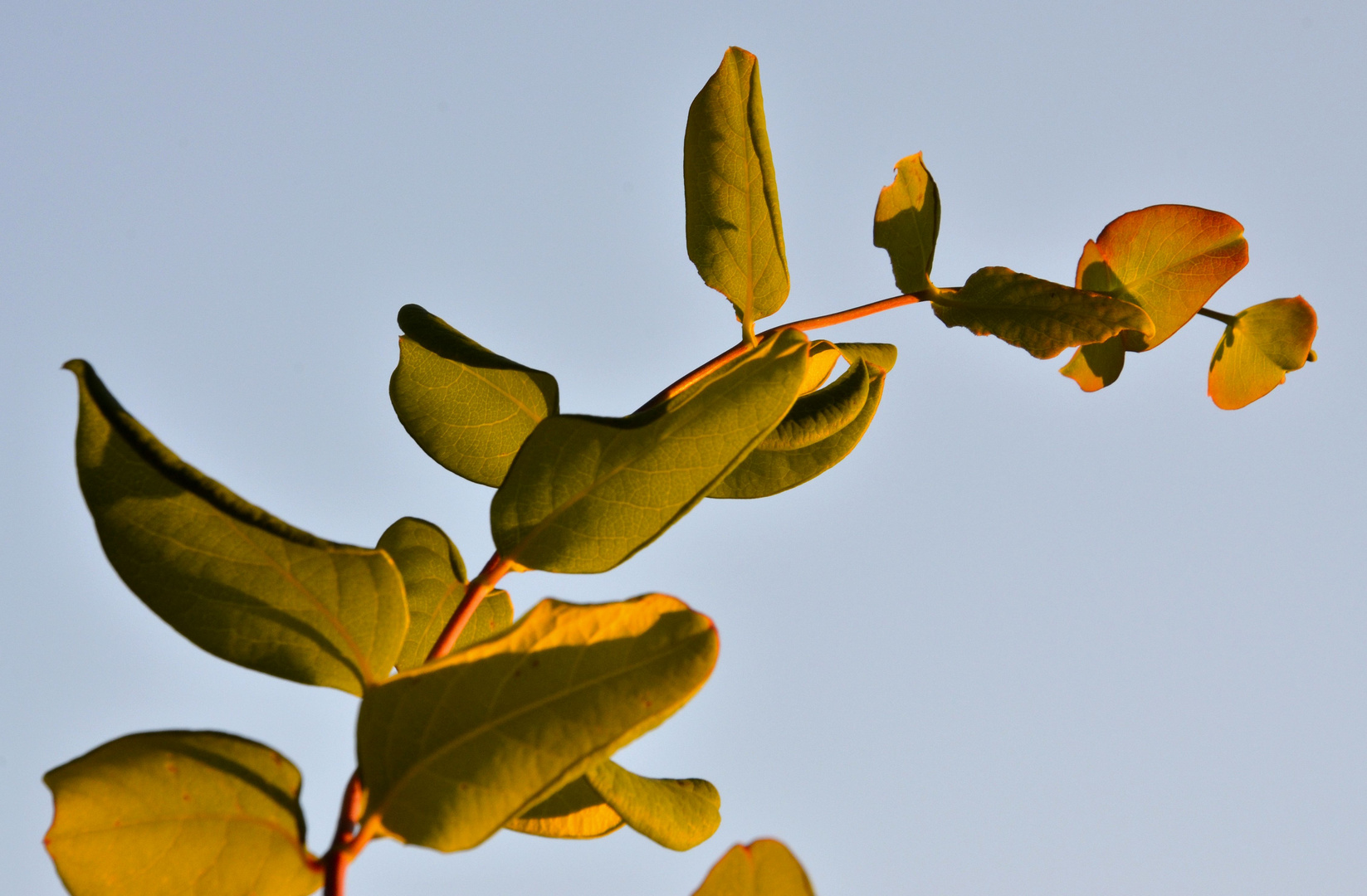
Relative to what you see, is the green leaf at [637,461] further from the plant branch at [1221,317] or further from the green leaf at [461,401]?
the plant branch at [1221,317]

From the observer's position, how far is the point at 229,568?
458 mm

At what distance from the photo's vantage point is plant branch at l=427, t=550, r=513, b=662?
52 cm

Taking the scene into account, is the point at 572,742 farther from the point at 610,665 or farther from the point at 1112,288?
the point at 1112,288

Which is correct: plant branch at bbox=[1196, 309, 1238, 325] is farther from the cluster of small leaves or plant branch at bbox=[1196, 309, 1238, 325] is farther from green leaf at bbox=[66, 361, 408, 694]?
green leaf at bbox=[66, 361, 408, 694]

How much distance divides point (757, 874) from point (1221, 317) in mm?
767

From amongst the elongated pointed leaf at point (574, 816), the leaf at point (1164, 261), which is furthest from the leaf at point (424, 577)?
the leaf at point (1164, 261)

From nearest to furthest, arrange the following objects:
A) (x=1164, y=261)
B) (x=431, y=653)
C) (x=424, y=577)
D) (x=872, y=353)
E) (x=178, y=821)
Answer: (x=178, y=821) < (x=431, y=653) < (x=424, y=577) < (x=872, y=353) < (x=1164, y=261)

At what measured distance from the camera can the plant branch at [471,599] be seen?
0.52 metres

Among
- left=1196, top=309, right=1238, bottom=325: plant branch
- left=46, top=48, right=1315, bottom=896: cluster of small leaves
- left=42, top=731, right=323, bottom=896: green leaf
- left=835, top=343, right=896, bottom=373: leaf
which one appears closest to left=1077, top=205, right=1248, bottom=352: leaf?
left=1196, top=309, right=1238, bottom=325: plant branch

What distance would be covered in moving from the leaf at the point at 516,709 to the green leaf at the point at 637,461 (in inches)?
3.0

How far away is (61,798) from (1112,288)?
858 mm

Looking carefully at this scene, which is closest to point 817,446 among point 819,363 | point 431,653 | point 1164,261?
point 819,363

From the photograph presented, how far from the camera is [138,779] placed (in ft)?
1.40

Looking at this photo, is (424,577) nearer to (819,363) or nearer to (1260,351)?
(819,363)
